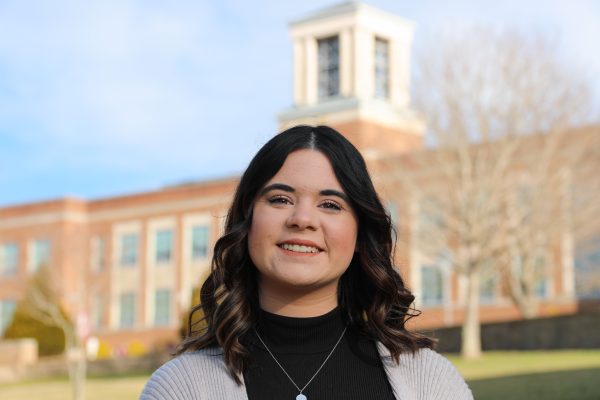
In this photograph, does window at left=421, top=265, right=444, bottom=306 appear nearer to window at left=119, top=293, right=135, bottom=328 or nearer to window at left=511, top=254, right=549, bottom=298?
window at left=511, top=254, right=549, bottom=298

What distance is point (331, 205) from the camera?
9.41 ft

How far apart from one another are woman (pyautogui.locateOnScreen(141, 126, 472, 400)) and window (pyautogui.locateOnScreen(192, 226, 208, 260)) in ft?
146

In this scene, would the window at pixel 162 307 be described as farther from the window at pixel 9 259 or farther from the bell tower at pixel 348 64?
the bell tower at pixel 348 64

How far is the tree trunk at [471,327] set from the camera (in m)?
24.9

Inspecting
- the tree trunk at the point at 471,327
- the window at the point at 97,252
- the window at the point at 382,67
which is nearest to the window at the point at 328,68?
the window at the point at 382,67

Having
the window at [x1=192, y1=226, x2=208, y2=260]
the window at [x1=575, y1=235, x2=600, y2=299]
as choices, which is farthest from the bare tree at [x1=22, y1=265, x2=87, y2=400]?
the window at [x1=575, y1=235, x2=600, y2=299]

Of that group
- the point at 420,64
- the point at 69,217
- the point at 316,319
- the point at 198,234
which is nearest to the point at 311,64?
the point at 198,234

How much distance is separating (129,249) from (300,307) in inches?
1888

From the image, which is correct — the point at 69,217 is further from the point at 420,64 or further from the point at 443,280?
the point at 420,64

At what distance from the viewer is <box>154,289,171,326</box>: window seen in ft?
158

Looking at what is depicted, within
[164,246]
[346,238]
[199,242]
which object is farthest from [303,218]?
[164,246]

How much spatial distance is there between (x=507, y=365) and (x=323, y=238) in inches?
700

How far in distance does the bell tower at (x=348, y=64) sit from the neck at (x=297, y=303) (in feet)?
124

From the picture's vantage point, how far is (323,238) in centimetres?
283
